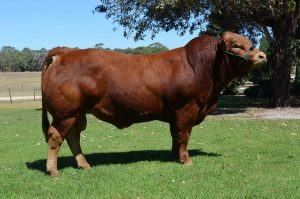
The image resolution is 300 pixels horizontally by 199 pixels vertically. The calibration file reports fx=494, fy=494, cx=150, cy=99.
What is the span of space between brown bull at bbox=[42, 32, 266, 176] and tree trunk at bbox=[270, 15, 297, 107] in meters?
Answer: 15.5

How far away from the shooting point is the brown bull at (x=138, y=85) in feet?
25.5

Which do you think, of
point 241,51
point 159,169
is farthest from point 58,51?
point 241,51

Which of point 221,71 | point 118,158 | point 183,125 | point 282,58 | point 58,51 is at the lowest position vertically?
point 118,158

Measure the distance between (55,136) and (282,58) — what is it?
17772 mm

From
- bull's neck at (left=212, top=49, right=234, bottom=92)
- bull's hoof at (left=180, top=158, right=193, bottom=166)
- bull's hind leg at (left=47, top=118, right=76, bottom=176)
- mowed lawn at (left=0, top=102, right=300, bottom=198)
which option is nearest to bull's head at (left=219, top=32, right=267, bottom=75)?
bull's neck at (left=212, top=49, right=234, bottom=92)

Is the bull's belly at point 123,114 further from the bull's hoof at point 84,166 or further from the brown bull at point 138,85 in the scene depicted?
the bull's hoof at point 84,166

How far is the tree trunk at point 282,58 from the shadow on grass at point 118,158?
48.0 ft

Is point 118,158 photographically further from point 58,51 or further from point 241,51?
point 241,51

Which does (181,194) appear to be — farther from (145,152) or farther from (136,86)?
(145,152)

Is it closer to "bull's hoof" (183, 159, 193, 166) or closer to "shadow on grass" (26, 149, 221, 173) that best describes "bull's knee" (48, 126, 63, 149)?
"shadow on grass" (26, 149, 221, 173)

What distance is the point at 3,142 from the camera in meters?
12.5

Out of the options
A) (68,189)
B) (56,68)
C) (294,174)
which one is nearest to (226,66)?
(294,174)

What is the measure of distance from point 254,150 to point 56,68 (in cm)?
447

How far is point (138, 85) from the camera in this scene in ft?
26.7
